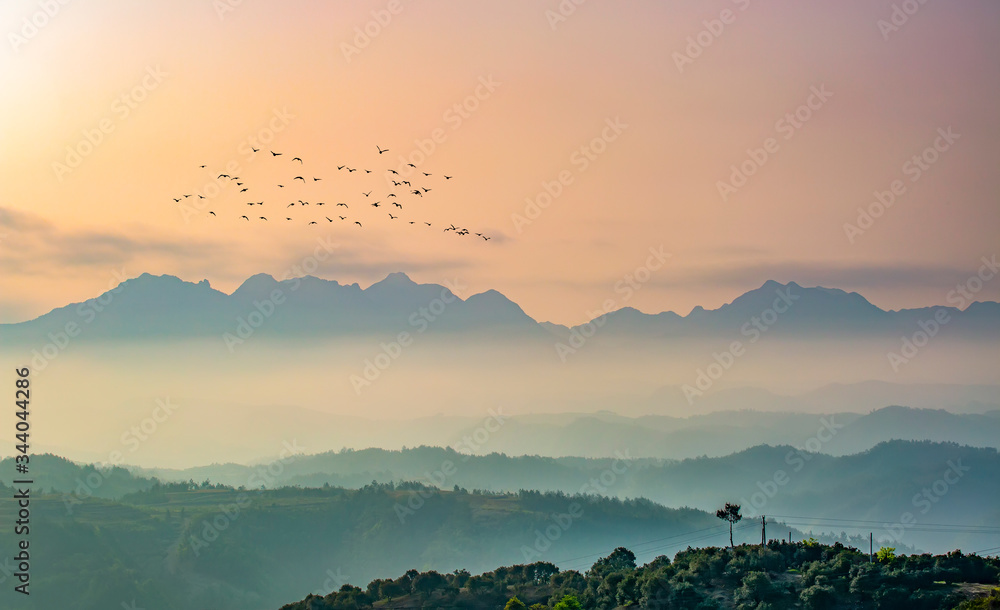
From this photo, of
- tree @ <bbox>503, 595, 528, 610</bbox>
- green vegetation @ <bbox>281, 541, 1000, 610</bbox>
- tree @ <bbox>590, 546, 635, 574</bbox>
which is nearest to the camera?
green vegetation @ <bbox>281, 541, 1000, 610</bbox>

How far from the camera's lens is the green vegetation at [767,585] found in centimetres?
11631

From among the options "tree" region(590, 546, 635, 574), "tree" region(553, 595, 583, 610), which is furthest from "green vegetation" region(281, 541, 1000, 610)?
"tree" region(590, 546, 635, 574)

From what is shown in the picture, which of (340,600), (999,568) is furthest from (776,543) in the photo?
(340,600)

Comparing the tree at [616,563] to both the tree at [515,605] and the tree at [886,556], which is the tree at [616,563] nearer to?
the tree at [515,605]

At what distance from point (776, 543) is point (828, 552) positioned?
676 centimetres

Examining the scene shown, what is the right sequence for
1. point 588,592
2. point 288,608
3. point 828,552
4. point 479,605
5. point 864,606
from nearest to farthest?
point 864,606 → point 828,552 → point 588,592 → point 479,605 → point 288,608

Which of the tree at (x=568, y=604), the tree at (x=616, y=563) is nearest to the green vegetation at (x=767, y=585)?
the tree at (x=568, y=604)

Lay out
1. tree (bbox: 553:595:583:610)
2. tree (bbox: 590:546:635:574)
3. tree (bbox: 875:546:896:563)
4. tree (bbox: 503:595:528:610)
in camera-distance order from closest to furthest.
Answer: tree (bbox: 875:546:896:563)
tree (bbox: 553:595:583:610)
tree (bbox: 503:595:528:610)
tree (bbox: 590:546:635:574)

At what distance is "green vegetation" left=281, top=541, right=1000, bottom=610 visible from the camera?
11631cm

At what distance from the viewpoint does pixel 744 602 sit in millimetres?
121562

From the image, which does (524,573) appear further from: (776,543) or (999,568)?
(999,568)

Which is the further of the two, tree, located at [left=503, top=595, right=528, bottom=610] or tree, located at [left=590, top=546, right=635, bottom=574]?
tree, located at [left=590, top=546, right=635, bottom=574]

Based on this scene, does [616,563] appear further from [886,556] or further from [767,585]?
[886,556]

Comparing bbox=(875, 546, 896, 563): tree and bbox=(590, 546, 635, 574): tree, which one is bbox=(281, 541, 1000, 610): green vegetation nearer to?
bbox=(875, 546, 896, 563): tree
